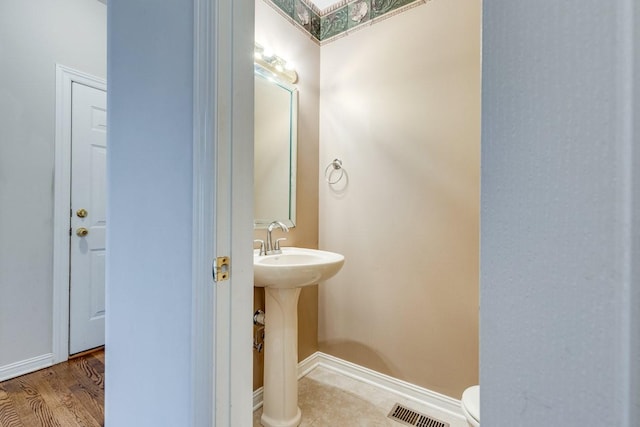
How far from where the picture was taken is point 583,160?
10.0 inches

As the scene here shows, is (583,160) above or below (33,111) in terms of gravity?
below

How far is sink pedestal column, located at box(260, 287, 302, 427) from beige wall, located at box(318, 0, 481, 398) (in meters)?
0.60

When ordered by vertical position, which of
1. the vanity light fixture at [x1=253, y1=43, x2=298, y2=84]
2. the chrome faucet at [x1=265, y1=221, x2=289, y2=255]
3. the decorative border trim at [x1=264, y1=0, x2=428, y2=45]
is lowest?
the chrome faucet at [x1=265, y1=221, x2=289, y2=255]

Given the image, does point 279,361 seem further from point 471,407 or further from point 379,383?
point 471,407

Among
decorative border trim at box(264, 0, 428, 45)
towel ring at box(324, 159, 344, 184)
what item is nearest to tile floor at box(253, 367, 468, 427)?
towel ring at box(324, 159, 344, 184)

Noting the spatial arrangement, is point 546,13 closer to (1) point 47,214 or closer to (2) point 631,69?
(2) point 631,69

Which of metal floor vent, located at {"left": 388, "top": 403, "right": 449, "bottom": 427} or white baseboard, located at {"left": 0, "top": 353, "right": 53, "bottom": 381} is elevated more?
white baseboard, located at {"left": 0, "top": 353, "right": 53, "bottom": 381}

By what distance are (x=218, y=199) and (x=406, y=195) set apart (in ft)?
4.21

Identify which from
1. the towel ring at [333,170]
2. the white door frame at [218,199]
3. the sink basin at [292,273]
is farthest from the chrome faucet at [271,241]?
the white door frame at [218,199]

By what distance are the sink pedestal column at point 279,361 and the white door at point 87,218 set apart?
63.5 inches

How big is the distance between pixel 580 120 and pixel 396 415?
1.79 meters

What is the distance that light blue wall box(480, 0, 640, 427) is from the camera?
0.24 m

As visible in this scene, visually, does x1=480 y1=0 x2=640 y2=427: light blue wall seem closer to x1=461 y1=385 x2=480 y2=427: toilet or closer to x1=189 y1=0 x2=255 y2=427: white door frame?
x1=189 y1=0 x2=255 y2=427: white door frame

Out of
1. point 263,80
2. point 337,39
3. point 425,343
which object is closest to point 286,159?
point 263,80
